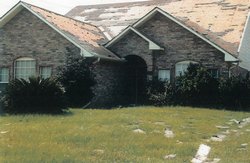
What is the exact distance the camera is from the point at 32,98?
19672 mm

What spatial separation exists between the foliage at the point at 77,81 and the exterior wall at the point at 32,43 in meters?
1.37

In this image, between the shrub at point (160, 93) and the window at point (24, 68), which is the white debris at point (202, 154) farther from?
the window at point (24, 68)

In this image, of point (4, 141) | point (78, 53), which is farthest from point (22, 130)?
point (78, 53)

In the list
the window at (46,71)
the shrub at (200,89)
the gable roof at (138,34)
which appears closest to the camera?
the shrub at (200,89)

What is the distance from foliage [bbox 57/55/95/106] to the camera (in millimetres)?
25109

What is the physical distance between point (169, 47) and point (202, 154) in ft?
57.3

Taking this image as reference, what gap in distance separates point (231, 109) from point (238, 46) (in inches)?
198

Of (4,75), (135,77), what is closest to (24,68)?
(4,75)

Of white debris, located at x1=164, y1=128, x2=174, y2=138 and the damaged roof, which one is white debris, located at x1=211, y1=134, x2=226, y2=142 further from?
the damaged roof

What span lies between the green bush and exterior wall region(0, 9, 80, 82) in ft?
23.3

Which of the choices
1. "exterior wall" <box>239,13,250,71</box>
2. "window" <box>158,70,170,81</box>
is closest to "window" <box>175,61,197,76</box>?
"window" <box>158,70,170,81</box>

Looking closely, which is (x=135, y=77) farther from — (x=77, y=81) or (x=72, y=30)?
(x=77, y=81)

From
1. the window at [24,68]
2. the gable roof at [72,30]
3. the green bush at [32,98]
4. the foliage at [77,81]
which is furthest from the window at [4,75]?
the green bush at [32,98]

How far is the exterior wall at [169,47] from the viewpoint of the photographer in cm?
2722
